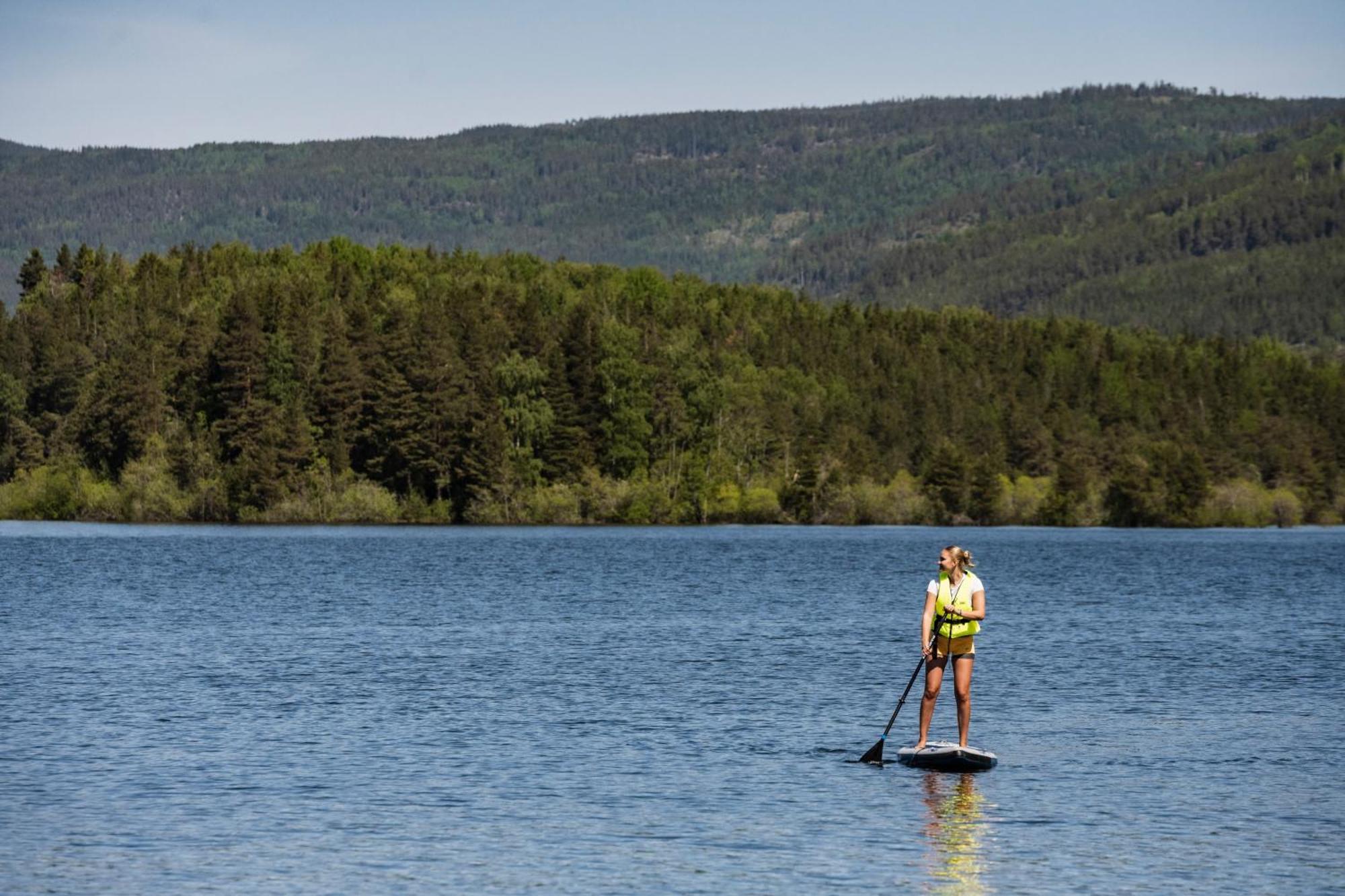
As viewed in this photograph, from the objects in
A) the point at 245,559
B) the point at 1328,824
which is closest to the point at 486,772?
the point at 1328,824

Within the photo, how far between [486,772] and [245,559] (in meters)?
69.7

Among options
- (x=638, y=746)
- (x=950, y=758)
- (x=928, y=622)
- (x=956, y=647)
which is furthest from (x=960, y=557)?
(x=638, y=746)

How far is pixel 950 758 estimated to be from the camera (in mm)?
31422

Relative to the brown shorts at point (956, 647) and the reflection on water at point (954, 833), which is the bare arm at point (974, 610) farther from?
the reflection on water at point (954, 833)

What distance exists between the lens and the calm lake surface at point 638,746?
2452cm

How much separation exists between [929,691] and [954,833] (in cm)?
540

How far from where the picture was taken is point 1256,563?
368 feet

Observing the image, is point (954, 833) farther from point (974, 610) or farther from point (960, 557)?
point (960, 557)

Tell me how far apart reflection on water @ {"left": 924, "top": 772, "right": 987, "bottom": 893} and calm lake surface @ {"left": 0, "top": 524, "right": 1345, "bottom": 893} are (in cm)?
8

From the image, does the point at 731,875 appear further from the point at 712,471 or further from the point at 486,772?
the point at 712,471

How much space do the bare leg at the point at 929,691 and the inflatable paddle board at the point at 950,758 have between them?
18 centimetres

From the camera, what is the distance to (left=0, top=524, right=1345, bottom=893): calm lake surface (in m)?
24.5

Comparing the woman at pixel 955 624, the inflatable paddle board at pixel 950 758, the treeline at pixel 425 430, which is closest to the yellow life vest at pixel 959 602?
the woman at pixel 955 624

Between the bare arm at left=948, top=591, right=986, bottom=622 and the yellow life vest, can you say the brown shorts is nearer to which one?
the yellow life vest
